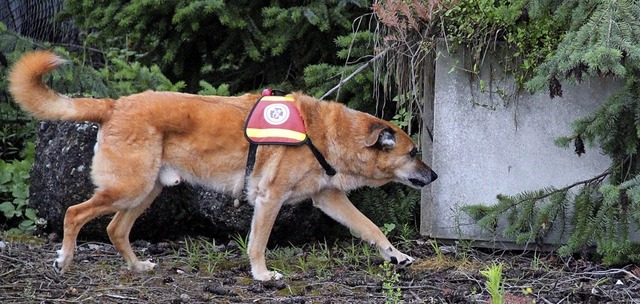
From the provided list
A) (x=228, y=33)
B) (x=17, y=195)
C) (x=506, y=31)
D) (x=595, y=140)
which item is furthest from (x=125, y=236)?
(x=595, y=140)

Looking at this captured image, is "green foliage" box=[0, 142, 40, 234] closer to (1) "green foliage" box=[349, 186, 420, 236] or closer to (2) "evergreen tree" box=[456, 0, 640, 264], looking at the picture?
(1) "green foliage" box=[349, 186, 420, 236]

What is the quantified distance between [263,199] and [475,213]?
4.95 ft

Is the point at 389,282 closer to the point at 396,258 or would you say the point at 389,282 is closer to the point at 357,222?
the point at 396,258

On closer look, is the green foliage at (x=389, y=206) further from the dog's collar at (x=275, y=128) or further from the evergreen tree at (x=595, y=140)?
the dog's collar at (x=275, y=128)

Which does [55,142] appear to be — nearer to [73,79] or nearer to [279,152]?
[73,79]

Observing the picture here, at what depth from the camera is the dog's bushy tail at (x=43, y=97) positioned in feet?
18.2

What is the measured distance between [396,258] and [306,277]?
0.62 metres

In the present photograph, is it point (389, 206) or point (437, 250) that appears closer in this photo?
point (437, 250)

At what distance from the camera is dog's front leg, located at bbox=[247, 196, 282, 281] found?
597 cm

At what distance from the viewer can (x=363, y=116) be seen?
6.30 metres

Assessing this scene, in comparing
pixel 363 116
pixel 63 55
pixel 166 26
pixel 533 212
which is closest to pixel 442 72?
pixel 363 116

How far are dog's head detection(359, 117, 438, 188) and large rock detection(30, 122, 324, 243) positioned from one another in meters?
0.98

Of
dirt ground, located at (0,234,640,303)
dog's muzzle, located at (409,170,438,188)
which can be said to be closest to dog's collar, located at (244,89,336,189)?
dog's muzzle, located at (409,170,438,188)

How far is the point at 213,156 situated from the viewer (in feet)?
19.8
